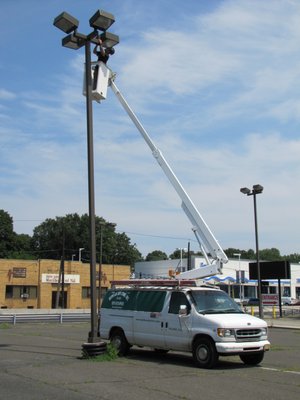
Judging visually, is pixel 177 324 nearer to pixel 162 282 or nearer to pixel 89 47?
pixel 162 282

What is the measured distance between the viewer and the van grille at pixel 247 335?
1137cm

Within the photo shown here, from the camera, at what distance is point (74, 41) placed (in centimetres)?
1315

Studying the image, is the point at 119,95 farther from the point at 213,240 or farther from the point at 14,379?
the point at 14,379

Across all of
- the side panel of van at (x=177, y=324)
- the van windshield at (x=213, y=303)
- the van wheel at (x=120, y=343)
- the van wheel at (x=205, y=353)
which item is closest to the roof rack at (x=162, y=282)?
the side panel of van at (x=177, y=324)

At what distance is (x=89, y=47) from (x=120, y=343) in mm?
7706

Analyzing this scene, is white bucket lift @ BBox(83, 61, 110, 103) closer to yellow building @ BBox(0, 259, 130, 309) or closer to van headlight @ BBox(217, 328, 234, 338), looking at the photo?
van headlight @ BBox(217, 328, 234, 338)

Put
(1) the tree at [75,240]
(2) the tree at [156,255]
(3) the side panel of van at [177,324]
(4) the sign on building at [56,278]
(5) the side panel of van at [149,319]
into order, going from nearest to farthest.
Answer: (3) the side panel of van at [177,324], (5) the side panel of van at [149,319], (4) the sign on building at [56,278], (1) the tree at [75,240], (2) the tree at [156,255]

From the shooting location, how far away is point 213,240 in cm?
1559

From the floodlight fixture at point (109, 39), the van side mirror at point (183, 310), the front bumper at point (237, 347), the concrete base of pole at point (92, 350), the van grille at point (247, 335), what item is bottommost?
the concrete base of pole at point (92, 350)

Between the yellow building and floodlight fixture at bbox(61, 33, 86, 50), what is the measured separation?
46.7 m

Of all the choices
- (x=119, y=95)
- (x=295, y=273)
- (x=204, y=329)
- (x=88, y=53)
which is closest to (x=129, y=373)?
(x=204, y=329)

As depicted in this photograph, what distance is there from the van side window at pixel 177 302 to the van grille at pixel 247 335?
151 cm

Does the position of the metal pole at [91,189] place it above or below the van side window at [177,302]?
above

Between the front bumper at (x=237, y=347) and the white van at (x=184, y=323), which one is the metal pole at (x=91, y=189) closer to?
the white van at (x=184, y=323)
